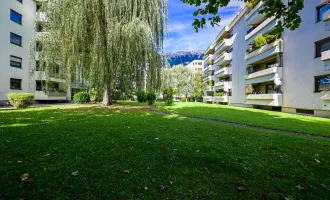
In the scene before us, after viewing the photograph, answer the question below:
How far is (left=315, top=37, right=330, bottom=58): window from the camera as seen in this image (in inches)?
516

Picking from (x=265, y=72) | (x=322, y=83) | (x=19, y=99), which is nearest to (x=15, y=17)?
(x=19, y=99)

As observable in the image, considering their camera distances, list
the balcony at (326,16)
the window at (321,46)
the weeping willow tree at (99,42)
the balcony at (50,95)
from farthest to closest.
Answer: the balcony at (50,95), the window at (321,46), the balcony at (326,16), the weeping willow tree at (99,42)

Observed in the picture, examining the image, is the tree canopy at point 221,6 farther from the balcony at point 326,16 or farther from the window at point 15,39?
the window at point 15,39

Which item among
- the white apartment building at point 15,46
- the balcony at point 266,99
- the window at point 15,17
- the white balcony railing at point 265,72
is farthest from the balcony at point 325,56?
the window at point 15,17

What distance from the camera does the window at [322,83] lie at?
12.8 metres

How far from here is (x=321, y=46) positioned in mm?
13578

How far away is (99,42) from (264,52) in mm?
18317

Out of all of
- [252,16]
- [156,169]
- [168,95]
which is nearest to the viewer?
[156,169]

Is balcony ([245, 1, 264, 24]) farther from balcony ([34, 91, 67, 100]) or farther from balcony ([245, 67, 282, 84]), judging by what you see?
balcony ([34, 91, 67, 100])

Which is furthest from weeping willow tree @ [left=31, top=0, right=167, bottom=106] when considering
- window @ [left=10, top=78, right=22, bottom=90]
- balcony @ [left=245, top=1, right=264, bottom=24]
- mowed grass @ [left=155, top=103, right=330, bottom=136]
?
balcony @ [left=245, top=1, right=264, bottom=24]

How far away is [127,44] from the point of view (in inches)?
459

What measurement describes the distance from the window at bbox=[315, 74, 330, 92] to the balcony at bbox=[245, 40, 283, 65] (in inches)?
212

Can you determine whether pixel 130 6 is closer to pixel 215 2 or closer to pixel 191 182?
pixel 215 2

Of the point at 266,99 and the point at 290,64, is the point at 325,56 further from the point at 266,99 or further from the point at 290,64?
the point at 266,99
